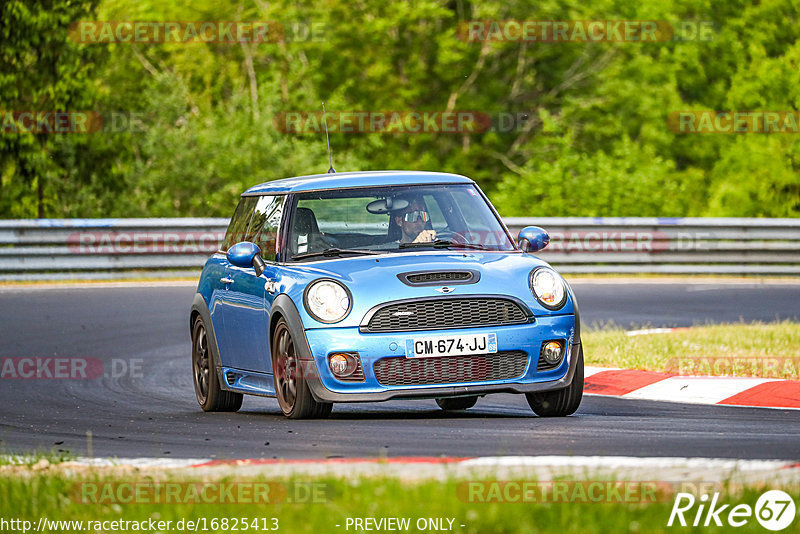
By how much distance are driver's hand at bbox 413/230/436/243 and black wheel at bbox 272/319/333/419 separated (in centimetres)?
114

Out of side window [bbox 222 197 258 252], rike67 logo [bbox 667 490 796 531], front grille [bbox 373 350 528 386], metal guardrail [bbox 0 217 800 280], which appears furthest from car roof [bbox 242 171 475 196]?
metal guardrail [bbox 0 217 800 280]

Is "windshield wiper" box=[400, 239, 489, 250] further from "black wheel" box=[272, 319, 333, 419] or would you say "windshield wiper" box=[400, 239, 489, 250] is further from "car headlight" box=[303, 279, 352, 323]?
"black wheel" box=[272, 319, 333, 419]

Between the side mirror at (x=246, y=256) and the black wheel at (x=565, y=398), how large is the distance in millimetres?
1970

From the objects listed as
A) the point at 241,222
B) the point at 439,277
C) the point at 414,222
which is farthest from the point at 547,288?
the point at 241,222

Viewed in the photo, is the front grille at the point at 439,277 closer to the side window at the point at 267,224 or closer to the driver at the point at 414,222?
the driver at the point at 414,222

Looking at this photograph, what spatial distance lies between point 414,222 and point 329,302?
1.30m

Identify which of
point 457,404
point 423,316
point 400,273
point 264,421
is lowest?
point 457,404

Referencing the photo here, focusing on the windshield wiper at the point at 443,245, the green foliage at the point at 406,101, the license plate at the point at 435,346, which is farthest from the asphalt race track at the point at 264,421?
the green foliage at the point at 406,101

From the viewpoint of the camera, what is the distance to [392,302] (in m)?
8.19

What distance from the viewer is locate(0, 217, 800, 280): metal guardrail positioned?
20.8 m

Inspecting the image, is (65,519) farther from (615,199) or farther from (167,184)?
(615,199)

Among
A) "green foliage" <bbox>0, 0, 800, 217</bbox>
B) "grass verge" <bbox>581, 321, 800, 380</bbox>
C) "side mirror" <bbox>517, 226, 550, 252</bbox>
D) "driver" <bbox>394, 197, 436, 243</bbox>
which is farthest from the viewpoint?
"green foliage" <bbox>0, 0, 800, 217</bbox>

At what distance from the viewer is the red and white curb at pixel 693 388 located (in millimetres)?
9503

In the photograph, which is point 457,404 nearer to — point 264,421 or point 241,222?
point 264,421
